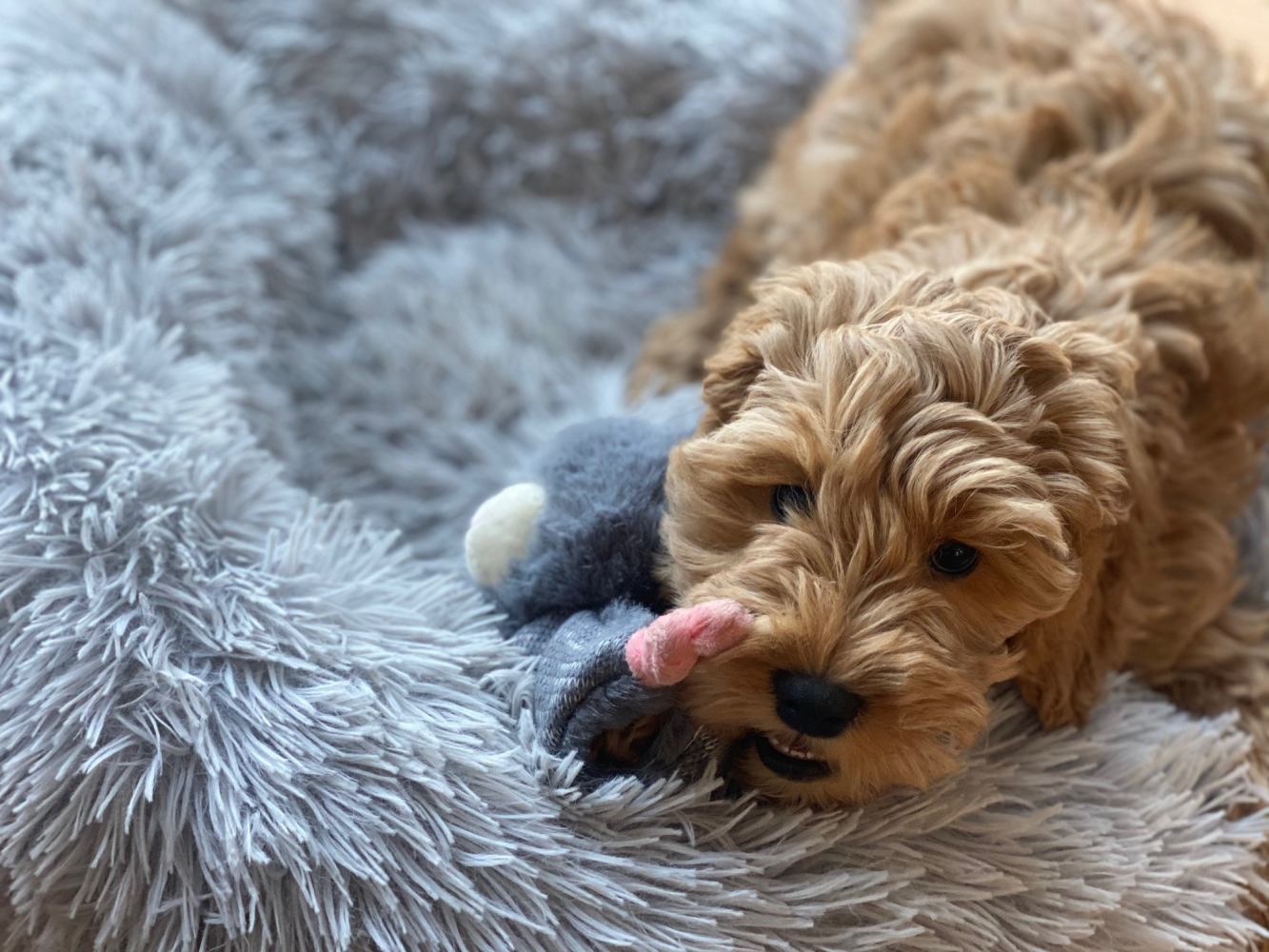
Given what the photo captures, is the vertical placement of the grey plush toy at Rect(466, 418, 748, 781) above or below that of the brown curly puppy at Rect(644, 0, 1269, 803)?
below

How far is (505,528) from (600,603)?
0.14m

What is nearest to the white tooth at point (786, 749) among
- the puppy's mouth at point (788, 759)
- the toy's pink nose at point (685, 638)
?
the puppy's mouth at point (788, 759)

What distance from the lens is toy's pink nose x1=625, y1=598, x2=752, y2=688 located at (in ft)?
3.20

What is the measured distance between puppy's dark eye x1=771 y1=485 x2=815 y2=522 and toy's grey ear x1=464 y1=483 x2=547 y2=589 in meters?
0.27

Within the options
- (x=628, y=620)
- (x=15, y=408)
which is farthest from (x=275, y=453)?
(x=628, y=620)

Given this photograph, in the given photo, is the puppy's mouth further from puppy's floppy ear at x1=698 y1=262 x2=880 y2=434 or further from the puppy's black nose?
puppy's floppy ear at x1=698 y1=262 x2=880 y2=434

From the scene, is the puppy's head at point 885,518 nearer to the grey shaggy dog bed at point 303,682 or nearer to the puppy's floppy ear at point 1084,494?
the puppy's floppy ear at point 1084,494

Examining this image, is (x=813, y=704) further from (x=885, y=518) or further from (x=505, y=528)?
(x=505, y=528)

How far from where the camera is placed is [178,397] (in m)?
1.40

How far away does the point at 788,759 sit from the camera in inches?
43.1

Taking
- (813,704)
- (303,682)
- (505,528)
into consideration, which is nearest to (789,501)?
(813,704)

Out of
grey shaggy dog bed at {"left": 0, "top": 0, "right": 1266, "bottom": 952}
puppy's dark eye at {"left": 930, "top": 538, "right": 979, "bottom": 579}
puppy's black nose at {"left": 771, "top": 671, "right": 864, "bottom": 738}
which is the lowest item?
grey shaggy dog bed at {"left": 0, "top": 0, "right": 1266, "bottom": 952}

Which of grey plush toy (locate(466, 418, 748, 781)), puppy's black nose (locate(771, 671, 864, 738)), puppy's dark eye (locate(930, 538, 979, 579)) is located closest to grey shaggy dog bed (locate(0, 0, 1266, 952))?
grey plush toy (locate(466, 418, 748, 781))

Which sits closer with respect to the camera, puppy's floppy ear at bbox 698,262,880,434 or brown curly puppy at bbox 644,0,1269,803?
brown curly puppy at bbox 644,0,1269,803
